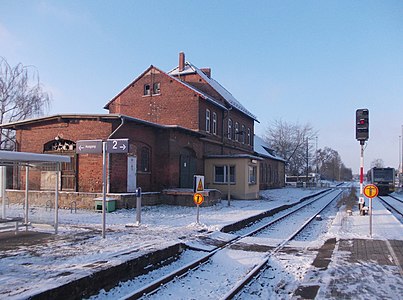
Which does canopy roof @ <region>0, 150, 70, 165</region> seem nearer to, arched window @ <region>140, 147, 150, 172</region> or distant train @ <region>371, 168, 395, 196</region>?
arched window @ <region>140, 147, 150, 172</region>

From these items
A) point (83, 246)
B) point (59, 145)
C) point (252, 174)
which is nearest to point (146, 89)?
point (252, 174)

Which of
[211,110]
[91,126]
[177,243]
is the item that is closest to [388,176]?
[211,110]

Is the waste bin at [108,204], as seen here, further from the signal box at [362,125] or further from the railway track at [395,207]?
the railway track at [395,207]

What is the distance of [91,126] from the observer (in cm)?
1972

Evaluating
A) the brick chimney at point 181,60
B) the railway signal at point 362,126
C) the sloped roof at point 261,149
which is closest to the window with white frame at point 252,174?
the brick chimney at point 181,60

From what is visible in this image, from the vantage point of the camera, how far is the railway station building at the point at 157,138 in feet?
64.8

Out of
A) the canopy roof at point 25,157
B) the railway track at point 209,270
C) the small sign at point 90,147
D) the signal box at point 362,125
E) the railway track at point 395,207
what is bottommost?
the railway track at point 395,207

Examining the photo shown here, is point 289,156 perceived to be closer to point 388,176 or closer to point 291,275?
point 388,176

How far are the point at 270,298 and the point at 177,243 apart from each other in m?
3.72

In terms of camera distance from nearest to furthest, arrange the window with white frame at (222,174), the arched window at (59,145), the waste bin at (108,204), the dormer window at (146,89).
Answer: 1. the waste bin at (108,204)
2. the arched window at (59,145)
3. the window with white frame at (222,174)
4. the dormer window at (146,89)

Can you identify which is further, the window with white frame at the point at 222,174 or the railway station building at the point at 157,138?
the window with white frame at the point at 222,174

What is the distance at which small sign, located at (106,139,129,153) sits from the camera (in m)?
10.6

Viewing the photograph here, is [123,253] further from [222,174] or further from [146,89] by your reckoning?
[146,89]

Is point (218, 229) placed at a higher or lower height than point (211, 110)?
lower
